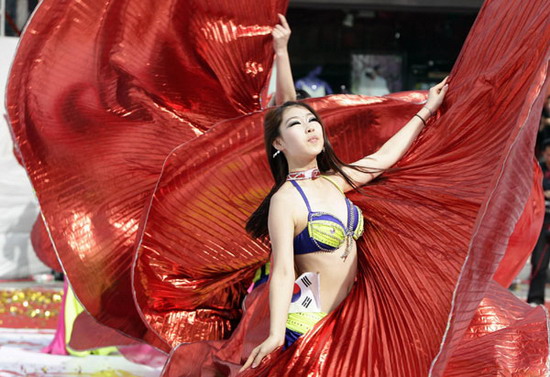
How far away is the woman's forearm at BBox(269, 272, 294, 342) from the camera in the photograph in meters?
2.15

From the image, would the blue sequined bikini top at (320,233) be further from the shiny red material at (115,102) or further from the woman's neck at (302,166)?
the shiny red material at (115,102)

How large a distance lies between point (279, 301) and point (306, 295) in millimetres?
160

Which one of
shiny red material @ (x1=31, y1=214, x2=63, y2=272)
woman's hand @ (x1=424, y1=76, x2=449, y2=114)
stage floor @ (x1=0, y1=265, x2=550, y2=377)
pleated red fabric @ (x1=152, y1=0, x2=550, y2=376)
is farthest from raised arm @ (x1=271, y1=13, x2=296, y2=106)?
shiny red material @ (x1=31, y1=214, x2=63, y2=272)

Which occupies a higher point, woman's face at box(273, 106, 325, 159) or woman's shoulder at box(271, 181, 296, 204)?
woman's face at box(273, 106, 325, 159)

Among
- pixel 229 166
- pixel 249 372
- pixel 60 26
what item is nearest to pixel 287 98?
Answer: pixel 229 166

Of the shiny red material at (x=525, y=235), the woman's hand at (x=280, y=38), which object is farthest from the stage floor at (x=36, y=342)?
the woman's hand at (x=280, y=38)

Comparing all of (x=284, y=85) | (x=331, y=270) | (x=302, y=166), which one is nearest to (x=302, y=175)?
(x=302, y=166)

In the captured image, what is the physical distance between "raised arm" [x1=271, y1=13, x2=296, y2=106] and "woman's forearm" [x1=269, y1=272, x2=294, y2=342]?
3.28 feet

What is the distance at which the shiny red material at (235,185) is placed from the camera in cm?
218

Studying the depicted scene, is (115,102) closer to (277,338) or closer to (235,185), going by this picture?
(235,185)

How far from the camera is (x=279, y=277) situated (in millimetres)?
2182

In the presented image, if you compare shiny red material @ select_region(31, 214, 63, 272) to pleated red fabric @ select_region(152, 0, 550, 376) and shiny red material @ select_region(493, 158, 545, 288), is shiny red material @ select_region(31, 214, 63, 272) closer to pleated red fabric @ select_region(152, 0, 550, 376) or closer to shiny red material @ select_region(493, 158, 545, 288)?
pleated red fabric @ select_region(152, 0, 550, 376)

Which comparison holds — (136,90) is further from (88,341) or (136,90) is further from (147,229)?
(88,341)

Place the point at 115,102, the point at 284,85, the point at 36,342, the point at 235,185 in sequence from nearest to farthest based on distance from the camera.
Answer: the point at 235,185, the point at 284,85, the point at 115,102, the point at 36,342
